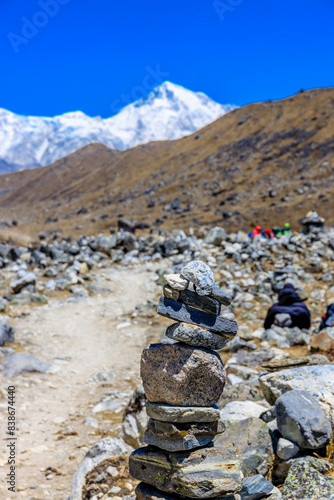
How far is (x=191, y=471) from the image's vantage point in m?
3.69

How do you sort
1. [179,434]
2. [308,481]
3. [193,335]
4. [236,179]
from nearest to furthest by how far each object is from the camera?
[179,434] → [193,335] → [308,481] → [236,179]

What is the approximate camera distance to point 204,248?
1958cm

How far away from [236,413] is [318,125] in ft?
148

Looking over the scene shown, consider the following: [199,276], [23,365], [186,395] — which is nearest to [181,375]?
[186,395]

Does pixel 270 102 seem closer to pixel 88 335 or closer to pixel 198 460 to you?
pixel 88 335

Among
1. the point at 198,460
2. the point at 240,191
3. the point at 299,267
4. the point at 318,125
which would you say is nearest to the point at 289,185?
the point at 240,191

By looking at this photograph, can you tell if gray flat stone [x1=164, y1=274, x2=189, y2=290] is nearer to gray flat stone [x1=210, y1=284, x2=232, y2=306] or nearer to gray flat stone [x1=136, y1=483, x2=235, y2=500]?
gray flat stone [x1=210, y1=284, x2=232, y2=306]

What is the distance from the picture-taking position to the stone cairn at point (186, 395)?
3775 millimetres

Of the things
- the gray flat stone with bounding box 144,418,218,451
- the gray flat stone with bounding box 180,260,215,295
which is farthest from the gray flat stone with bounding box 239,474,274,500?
the gray flat stone with bounding box 180,260,215,295

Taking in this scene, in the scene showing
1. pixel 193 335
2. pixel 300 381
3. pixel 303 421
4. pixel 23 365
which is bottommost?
pixel 23 365

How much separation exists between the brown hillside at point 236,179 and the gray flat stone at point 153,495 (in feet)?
73.0

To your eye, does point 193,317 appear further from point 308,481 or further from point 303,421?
point 308,481

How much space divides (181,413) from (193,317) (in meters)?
0.91

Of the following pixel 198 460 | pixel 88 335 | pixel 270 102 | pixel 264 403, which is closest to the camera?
Answer: pixel 198 460
